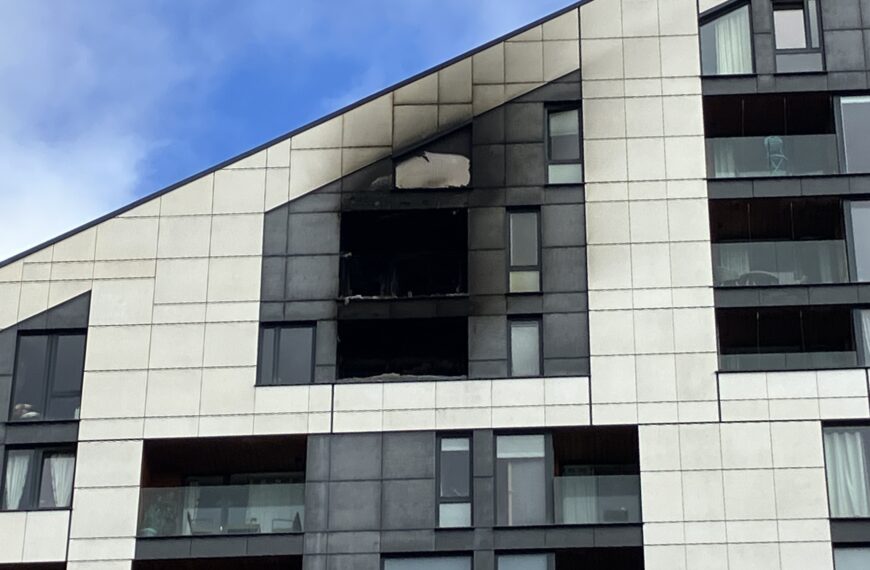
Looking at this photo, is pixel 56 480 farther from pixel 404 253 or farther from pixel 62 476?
pixel 404 253

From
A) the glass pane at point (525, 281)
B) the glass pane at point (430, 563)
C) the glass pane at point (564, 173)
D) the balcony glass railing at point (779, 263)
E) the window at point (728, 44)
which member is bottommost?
the glass pane at point (430, 563)

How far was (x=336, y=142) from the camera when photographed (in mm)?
42906

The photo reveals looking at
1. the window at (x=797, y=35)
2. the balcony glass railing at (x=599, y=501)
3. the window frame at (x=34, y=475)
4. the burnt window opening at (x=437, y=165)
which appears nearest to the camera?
the balcony glass railing at (x=599, y=501)

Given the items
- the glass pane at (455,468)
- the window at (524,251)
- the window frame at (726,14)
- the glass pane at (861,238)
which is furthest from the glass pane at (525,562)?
the window frame at (726,14)

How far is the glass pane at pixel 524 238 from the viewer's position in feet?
137

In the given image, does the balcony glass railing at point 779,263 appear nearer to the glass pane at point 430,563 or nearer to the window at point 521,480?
the window at point 521,480

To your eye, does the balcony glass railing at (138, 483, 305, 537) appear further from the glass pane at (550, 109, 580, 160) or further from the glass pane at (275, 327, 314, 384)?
the glass pane at (550, 109, 580, 160)

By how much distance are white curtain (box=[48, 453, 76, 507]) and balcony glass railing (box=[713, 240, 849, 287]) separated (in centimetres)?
1683

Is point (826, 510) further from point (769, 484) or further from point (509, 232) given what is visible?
point (509, 232)

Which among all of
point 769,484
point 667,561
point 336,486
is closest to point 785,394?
point 769,484

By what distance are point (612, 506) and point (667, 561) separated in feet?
5.95

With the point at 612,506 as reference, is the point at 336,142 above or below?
above

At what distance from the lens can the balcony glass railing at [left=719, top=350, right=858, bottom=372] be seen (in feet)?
132

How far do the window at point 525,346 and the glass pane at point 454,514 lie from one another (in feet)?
11.7
